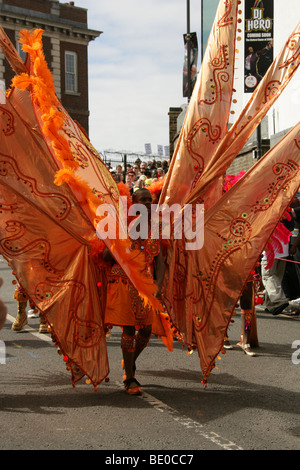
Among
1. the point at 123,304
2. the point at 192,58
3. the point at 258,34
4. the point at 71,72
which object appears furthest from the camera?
the point at 71,72

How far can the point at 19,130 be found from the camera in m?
4.98

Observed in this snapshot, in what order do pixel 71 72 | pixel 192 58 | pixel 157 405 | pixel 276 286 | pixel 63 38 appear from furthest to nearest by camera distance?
1. pixel 71 72
2. pixel 63 38
3. pixel 192 58
4. pixel 276 286
5. pixel 157 405

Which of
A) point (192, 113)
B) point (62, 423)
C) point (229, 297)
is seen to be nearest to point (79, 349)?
point (62, 423)

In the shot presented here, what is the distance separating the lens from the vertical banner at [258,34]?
13.0 metres

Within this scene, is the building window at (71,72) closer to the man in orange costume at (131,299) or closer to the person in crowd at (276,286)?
the person in crowd at (276,286)

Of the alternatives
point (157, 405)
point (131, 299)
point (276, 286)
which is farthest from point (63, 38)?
point (157, 405)

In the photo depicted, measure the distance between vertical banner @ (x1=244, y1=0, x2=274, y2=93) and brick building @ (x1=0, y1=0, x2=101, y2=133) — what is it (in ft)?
72.0

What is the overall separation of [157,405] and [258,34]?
1081 centimetres

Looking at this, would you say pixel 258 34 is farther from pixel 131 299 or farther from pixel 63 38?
pixel 63 38

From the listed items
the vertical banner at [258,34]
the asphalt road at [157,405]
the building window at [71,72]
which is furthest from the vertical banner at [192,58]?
the building window at [71,72]

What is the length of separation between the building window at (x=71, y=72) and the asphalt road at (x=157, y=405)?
102 ft

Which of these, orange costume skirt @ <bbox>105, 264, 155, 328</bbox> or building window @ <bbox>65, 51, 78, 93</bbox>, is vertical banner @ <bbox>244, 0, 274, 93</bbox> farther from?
building window @ <bbox>65, 51, 78, 93</bbox>

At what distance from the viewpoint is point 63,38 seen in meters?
36.1
